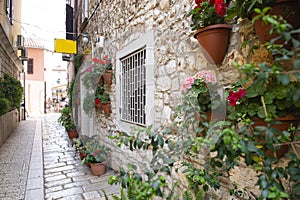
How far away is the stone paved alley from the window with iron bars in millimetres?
1218

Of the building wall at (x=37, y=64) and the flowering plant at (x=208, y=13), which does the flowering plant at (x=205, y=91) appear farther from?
the building wall at (x=37, y=64)

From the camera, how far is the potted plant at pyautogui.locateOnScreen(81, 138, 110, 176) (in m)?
3.82

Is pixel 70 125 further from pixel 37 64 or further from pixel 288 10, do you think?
pixel 37 64

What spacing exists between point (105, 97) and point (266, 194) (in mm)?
3775

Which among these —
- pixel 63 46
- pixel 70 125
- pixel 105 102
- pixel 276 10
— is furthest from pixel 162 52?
pixel 70 125

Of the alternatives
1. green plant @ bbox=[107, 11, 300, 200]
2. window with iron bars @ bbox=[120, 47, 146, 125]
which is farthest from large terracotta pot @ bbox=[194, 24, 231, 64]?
window with iron bars @ bbox=[120, 47, 146, 125]

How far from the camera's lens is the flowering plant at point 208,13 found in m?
1.53

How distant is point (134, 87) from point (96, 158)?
1655mm

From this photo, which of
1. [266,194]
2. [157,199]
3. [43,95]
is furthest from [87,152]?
[43,95]

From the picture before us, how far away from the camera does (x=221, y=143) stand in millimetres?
1021

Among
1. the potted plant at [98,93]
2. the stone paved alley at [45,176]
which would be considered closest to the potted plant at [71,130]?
the stone paved alley at [45,176]

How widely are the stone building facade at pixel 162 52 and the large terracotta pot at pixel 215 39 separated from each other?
2.3 inches

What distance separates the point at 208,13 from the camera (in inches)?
63.8

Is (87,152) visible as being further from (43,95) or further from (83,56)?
(43,95)
